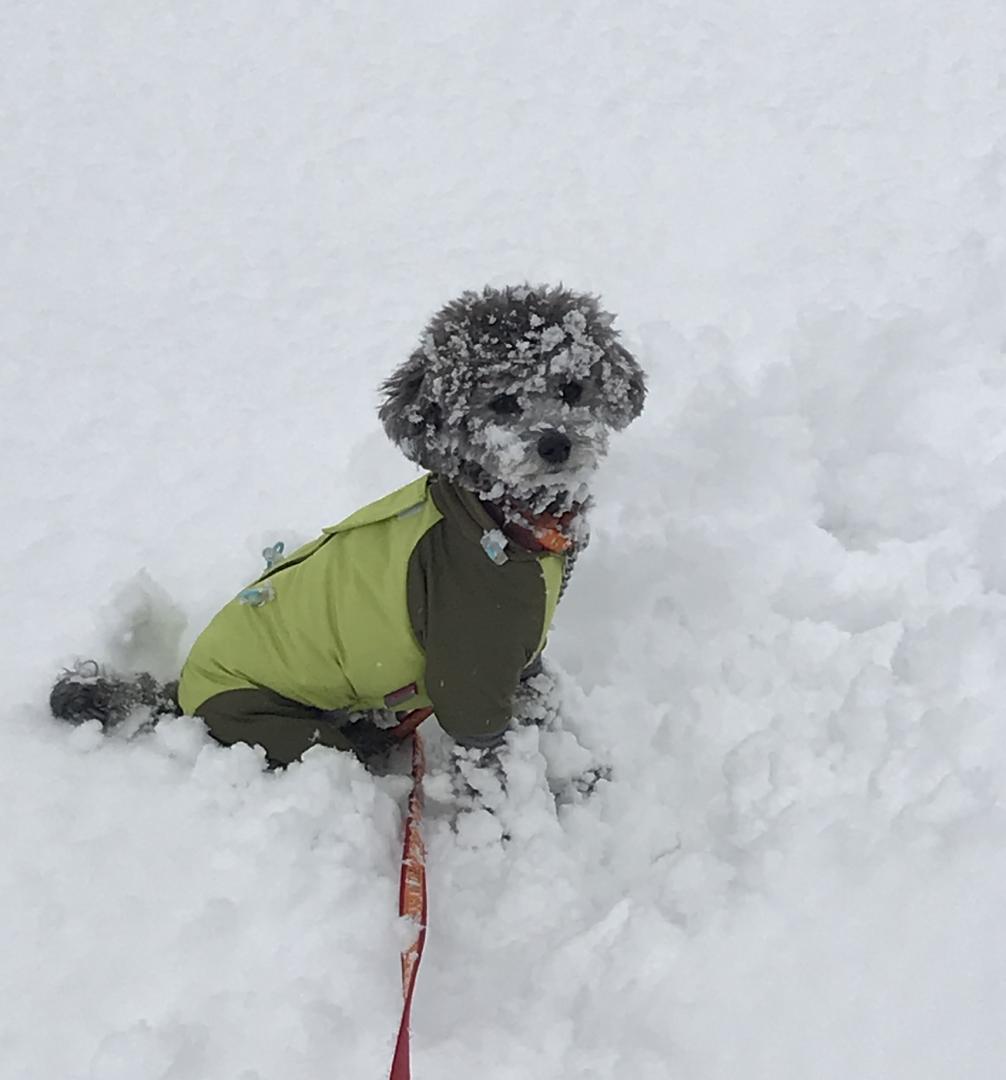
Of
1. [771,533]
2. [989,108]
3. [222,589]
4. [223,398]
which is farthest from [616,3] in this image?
[222,589]

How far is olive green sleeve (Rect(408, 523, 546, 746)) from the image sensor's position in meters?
2.89

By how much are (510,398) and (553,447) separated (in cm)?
20

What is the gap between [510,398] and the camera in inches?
112

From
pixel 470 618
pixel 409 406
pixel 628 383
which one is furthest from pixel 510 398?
pixel 470 618

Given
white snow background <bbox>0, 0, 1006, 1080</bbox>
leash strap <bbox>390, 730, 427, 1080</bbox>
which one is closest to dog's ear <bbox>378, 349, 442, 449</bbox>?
white snow background <bbox>0, 0, 1006, 1080</bbox>

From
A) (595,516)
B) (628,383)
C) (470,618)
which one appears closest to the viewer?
(470,618)

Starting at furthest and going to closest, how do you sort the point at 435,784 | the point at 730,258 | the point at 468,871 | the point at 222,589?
the point at 730,258
the point at 222,589
the point at 435,784
the point at 468,871

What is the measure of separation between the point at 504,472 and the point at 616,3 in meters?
5.73

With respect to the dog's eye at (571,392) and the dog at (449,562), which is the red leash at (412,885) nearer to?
the dog at (449,562)

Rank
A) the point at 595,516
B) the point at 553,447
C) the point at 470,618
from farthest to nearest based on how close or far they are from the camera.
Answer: the point at 595,516 < the point at 470,618 < the point at 553,447

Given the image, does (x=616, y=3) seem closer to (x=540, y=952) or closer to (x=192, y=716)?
(x=192, y=716)

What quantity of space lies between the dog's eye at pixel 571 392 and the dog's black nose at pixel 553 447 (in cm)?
16

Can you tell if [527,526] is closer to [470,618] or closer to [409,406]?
[470,618]

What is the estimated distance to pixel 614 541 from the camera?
3.98 m
